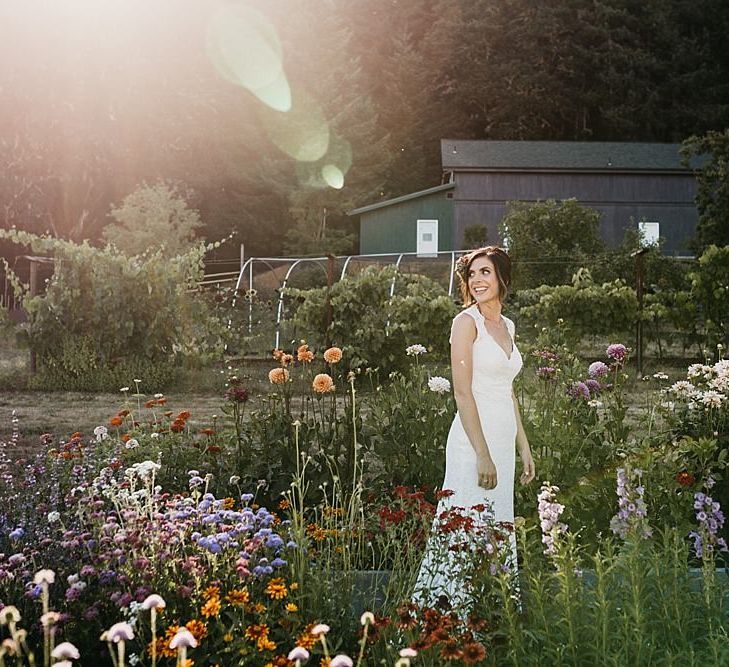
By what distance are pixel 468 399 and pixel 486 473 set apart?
311mm

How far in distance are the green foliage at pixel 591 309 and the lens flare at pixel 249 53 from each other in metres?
26.7

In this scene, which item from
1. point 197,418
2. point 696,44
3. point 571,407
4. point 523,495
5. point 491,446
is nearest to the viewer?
point 491,446

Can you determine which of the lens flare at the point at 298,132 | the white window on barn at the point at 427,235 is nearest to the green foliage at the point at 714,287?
the white window on barn at the point at 427,235

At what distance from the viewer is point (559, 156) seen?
113ft

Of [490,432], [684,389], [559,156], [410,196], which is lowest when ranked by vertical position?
→ [490,432]

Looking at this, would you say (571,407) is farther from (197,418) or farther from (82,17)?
(82,17)

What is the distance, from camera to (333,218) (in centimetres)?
4050

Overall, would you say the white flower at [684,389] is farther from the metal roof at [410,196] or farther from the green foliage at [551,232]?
the metal roof at [410,196]

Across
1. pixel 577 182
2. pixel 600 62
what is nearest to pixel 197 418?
pixel 577 182

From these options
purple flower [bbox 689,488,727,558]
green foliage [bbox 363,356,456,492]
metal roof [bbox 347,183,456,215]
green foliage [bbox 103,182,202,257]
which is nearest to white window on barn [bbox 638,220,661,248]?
metal roof [bbox 347,183,456,215]

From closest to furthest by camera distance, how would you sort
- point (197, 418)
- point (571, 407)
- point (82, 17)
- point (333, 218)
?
point (571, 407) → point (197, 418) → point (82, 17) → point (333, 218)

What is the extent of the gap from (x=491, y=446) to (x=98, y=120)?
109ft

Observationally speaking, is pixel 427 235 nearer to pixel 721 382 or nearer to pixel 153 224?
pixel 153 224

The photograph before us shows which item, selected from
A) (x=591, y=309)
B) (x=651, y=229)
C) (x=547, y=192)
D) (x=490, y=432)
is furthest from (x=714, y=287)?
(x=547, y=192)
